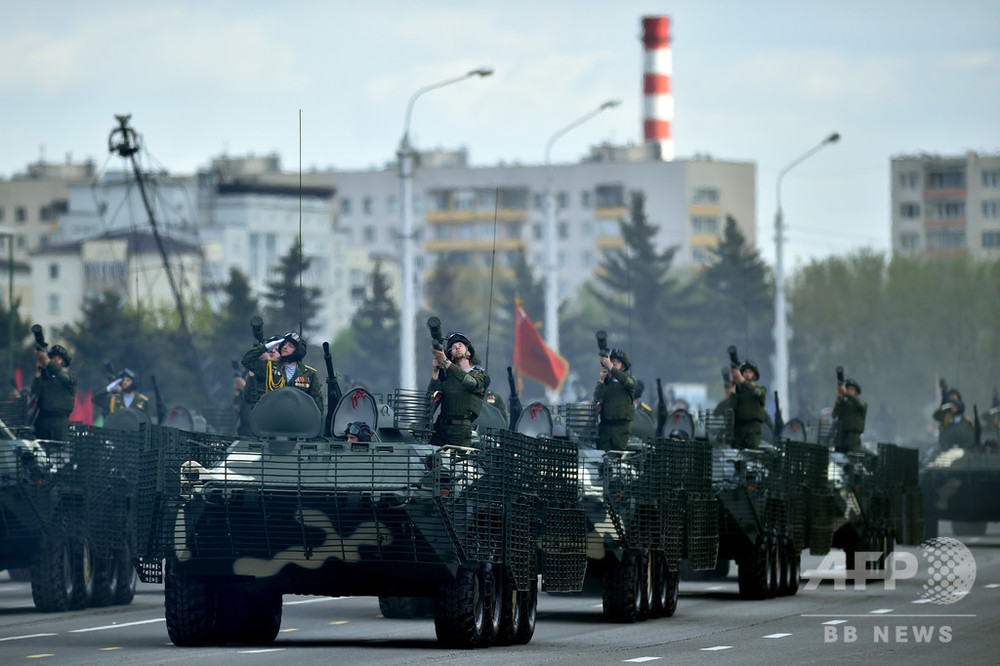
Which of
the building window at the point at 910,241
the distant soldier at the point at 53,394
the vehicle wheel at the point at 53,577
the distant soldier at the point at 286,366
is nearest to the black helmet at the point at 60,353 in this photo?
the distant soldier at the point at 53,394

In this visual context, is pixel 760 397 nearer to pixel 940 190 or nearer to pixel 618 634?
pixel 618 634

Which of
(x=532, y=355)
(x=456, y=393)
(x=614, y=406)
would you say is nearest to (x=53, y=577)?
(x=614, y=406)

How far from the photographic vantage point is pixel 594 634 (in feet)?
61.9

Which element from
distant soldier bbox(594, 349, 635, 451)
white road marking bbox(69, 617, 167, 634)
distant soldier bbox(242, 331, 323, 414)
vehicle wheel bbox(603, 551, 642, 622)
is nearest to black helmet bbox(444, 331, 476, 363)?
distant soldier bbox(242, 331, 323, 414)

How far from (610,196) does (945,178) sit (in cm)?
2101

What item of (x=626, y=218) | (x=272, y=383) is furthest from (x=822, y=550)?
(x=626, y=218)

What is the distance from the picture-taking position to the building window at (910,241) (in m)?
149

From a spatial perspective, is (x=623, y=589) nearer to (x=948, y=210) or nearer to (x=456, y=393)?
(x=456, y=393)

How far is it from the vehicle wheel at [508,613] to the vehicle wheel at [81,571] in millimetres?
5389

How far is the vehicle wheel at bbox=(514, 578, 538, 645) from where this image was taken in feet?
57.7

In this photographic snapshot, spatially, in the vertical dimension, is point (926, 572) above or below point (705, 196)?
below

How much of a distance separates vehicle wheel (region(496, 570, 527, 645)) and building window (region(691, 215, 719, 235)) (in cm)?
12337

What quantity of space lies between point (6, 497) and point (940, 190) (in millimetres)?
130540

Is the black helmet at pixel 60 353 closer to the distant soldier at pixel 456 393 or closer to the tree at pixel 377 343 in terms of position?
the distant soldier at pixel 456 393
